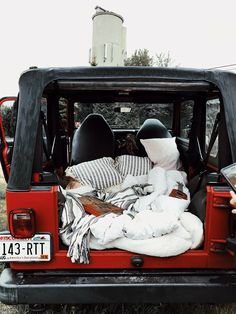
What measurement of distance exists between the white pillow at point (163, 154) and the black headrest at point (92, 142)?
20.5 inches

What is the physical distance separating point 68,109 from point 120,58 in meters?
14.3

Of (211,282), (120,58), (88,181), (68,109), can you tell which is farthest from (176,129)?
(120,58)

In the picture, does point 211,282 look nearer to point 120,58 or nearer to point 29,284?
point 29,284

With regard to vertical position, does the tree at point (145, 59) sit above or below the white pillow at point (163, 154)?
above

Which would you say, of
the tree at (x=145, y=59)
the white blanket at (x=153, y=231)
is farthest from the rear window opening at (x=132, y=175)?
the tree at (x=145, y=59)

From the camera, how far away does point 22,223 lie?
7.25 ft

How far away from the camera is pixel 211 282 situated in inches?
Answer: 84.4

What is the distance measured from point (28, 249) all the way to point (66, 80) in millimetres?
1099

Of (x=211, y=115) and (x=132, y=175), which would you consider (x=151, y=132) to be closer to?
(x=132, y=175)

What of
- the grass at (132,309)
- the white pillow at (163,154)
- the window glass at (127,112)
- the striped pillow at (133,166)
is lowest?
the grass at (132,309)

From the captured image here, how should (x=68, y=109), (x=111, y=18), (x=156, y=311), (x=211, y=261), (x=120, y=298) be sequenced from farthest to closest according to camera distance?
(x=111, y=18) → (x=68, y=109) → (x=156, y=311) → (x=211, y=261) → (x=120, y=298)

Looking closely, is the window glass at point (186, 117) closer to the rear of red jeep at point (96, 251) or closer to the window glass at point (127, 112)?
the window glass at point (127, 112)

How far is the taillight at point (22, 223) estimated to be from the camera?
2.19 m

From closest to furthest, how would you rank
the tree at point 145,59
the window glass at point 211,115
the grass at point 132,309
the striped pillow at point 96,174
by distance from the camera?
the grass at point 132,309 → the window glass at point 211,115 → the striped pillow at point 96,174 → the tree at point 145,59
